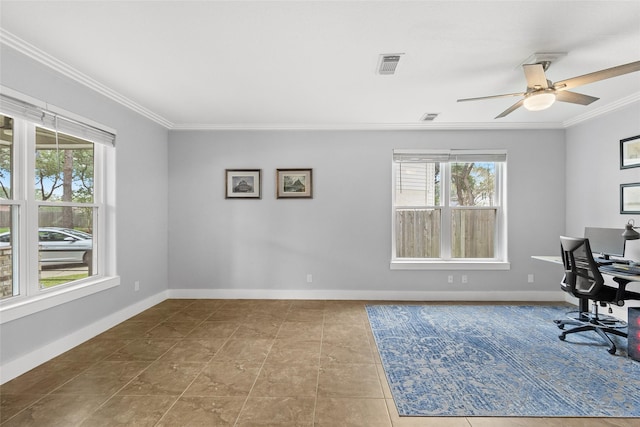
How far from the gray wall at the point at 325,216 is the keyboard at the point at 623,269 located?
144 cm

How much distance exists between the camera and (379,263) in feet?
16.0

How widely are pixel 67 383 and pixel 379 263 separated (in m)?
3.76

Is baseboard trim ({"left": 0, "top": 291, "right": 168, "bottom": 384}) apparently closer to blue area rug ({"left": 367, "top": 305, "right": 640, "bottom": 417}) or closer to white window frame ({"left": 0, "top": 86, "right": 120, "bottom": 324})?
white window frame ({"left": 0, "top": 86, "right": 120, "bottom": 324})

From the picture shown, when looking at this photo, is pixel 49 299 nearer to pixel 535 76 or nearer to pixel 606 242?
pixel 535 76

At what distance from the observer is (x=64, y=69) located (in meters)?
2.89

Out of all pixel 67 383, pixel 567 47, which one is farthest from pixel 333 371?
pixel 567 47

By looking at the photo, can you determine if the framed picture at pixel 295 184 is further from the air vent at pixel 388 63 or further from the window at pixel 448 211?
the air vent at pixel 388 63

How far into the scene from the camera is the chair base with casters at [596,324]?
319 centimetres

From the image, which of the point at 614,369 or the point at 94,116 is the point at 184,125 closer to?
the point at 94,116

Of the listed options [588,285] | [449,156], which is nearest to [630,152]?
[588,285]

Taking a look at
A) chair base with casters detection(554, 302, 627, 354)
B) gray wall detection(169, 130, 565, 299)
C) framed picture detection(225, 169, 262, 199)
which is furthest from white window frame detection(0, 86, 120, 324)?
chair base with casters detection(554, 302, 627, 354)

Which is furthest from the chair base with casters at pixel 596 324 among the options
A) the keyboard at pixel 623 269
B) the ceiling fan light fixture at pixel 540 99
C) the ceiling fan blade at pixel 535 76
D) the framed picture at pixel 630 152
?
the ceiling fan blade at pixel 535 76

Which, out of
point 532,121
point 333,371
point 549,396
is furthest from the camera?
point 532,121

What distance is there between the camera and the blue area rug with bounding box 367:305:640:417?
2195 millimetres
